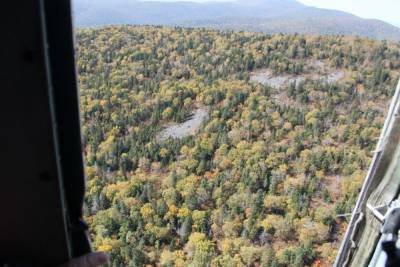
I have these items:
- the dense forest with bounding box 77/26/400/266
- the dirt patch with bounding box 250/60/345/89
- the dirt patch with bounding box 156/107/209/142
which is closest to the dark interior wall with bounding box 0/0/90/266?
the dense forest with bounding box 77/26/400/266

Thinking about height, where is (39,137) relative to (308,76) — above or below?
above

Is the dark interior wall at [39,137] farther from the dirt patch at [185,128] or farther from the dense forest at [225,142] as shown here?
the dirt patch at [185,128]

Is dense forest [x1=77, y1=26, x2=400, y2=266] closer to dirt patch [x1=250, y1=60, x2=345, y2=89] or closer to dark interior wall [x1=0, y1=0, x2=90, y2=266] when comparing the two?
dirt patch [x1=250, y1=60, x2=345, y2=89]

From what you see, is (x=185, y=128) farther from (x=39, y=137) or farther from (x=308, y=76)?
(x=39, y=137)

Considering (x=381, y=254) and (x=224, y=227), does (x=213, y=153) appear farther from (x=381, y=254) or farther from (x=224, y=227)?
(x=381, y=254)

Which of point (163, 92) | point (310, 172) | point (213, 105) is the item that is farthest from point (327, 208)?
point (163, 92)

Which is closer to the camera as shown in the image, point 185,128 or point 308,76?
point 185,128

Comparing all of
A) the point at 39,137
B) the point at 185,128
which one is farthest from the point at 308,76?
the point at 39,137

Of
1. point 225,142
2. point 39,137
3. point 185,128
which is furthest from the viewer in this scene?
point 185,128

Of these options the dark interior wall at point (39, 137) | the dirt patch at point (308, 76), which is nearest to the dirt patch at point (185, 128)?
the dirt patch at point (308, 76)
